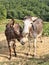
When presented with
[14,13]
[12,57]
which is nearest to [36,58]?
[12,57]

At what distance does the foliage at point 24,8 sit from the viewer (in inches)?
946

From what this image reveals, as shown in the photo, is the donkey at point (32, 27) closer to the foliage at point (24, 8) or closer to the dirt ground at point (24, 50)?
the dirt ground at point (24, 50)

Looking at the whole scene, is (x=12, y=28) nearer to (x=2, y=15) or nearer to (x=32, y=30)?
(x=32, y=30)

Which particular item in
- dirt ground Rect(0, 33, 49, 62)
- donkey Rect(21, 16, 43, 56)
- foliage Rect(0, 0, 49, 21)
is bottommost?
foliage Rect(0, 0, 49, 21)

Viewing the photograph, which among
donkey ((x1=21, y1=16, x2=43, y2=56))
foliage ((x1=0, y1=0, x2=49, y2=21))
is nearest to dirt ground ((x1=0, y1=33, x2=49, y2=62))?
donkey ((x1=21, y1=16, x2=43, y2=56))

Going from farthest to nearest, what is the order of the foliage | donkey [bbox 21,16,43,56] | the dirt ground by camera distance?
the foliage, the dirt ground, donkey [bbox 21,16,43,56]

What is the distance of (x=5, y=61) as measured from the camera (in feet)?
26.4

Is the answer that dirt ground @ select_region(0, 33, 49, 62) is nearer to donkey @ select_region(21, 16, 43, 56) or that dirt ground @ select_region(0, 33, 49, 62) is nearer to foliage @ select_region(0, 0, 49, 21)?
donkey @ select_region(21, 16, 43, 56)

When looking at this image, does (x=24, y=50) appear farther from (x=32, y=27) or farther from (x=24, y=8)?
(x=24, y=8)

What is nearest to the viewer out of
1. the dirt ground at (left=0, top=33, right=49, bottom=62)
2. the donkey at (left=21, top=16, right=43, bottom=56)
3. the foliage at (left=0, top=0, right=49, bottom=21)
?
the donkey at (left=21, top=16, right=43, bottom=56)

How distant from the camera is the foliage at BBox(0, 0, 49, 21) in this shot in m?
24.0

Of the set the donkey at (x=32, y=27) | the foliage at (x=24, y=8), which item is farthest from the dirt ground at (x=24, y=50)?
the foliage at (x=24, y=8)

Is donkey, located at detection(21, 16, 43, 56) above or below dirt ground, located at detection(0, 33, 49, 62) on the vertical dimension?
above

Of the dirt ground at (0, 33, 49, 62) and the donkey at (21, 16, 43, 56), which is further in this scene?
the dirt ground at (0, 33, 49, 62)
